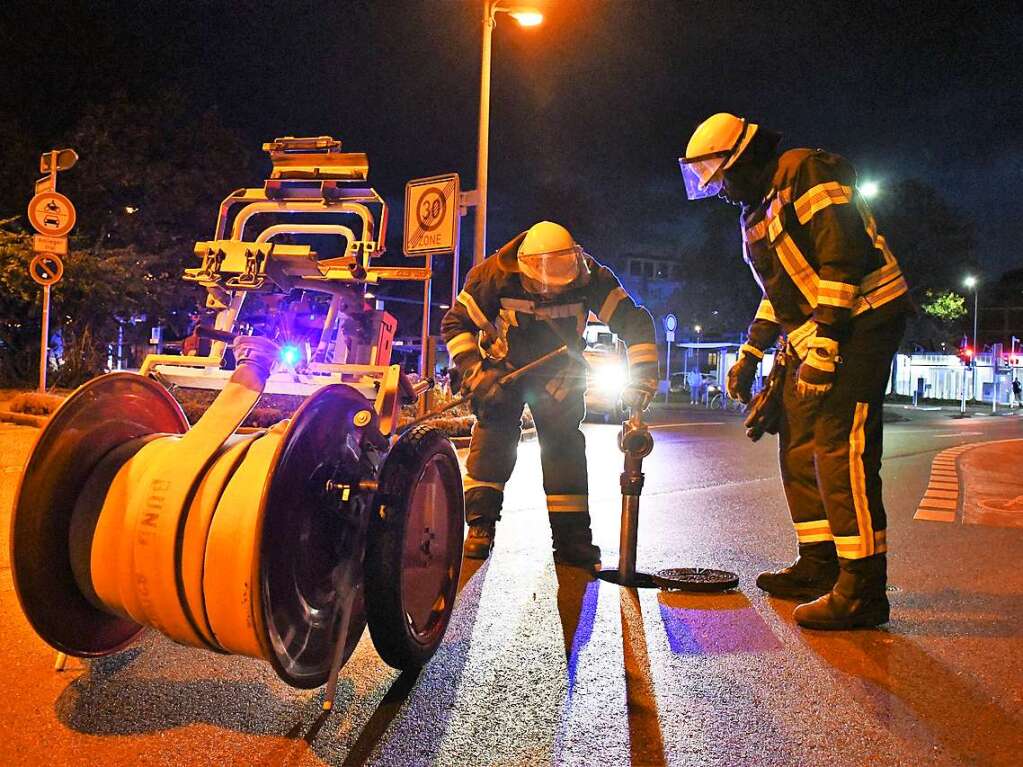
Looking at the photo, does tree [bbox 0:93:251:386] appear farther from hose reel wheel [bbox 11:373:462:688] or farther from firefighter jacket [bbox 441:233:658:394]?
hose reel wheel [bbox 11:373:462:688]

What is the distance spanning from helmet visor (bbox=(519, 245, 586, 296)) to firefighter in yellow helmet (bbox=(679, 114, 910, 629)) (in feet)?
2.54

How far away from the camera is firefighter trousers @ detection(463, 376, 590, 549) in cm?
481

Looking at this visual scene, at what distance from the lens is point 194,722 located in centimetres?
267

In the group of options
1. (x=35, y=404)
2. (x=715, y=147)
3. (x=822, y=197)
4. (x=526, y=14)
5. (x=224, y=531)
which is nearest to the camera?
(x=224, y=531)

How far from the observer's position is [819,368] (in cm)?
368

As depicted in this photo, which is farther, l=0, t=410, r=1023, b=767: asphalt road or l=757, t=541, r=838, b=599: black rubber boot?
l=757, t=541, r=838, b=599: black rubber boot

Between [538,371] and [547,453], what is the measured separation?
1.55 feet

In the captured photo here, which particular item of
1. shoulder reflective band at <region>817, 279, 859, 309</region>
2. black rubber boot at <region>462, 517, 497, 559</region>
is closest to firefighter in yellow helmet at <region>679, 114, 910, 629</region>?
shoulder reflective band at <region>817, 279, 859, 309</region>

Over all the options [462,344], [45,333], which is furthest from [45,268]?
[462,344]

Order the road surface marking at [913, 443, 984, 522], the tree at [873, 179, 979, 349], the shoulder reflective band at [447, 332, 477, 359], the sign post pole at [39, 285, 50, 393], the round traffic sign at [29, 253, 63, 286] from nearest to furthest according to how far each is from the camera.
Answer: the shoulder reflective band at [447, 332, 477, 359], the road surface marking at [913, 443, 984, 522], the round traffic sign at [29, 253, 63, 286], the sign post pole at [39, 285, 50, 393], the tree at [873, 179, 979, 349]

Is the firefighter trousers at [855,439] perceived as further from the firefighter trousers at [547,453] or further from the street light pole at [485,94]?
the street light pole at [485,94]

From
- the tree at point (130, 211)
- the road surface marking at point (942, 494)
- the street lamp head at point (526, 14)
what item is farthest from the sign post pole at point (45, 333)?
the road surface marking at point (942, 494)

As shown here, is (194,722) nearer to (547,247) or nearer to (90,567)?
(90,567)

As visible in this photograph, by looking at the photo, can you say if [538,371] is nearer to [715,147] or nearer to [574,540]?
[574,540]
